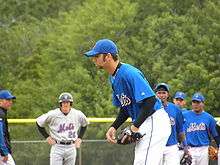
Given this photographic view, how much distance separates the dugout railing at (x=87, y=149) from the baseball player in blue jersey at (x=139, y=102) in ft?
23.3

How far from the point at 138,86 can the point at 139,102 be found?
0.16 metres

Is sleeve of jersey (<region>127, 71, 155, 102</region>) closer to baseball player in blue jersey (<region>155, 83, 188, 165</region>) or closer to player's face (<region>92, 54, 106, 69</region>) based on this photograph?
player's face (<region>92, 54, 106, 69</region>)

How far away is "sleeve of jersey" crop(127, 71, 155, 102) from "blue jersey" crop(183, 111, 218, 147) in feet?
20.6

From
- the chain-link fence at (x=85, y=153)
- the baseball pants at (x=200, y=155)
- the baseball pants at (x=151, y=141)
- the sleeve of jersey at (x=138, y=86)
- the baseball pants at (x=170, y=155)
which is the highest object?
the sleeve of jersey at (x=138, y=86)

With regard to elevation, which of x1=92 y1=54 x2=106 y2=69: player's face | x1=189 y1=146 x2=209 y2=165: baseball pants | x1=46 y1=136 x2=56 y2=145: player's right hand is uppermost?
x1=92 y1=54 x2=106 y2=69: player's face

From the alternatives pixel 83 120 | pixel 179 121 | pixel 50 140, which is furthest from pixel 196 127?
pixel 50 140

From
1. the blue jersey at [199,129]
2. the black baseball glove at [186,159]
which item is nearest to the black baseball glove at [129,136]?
the black baseball glove at [186,159]

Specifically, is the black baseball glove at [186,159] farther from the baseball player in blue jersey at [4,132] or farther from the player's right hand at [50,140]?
the baseball player in blue jersey at [4,132]

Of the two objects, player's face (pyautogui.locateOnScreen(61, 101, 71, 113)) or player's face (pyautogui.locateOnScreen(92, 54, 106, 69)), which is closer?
player's face (pyautogui.locateOnScreen(92, 54, 106, 69))

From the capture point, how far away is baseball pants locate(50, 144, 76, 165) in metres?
13.1

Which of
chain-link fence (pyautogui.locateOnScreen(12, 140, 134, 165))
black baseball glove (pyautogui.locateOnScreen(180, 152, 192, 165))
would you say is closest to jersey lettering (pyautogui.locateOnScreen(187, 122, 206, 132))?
black baseball glove (pyautogui.locateOnScreen(180, 152, 192, 165))

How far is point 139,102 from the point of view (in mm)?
6781

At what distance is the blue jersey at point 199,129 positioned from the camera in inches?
511

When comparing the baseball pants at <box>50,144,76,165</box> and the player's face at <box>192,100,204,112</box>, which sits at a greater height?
the player's face at <box>192,100,204,112</box>
